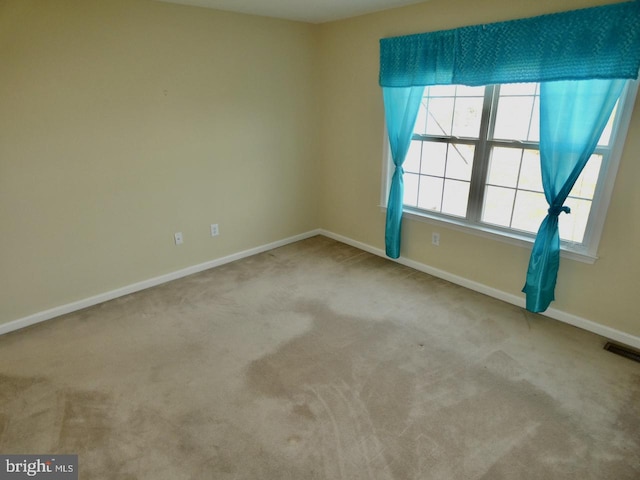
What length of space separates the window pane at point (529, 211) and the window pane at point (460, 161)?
44 cm

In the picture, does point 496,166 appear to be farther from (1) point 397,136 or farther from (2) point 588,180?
(1) point 397,136

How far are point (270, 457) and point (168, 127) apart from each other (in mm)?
2599

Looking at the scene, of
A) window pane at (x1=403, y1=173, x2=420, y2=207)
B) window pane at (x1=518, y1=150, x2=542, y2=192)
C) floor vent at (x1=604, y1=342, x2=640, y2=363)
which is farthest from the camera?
window pane at (x1=403, y1=173, x2=420, y2=207)

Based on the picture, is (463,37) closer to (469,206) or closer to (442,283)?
(469,206)

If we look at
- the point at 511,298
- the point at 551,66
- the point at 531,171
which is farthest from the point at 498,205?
the point at 551,66

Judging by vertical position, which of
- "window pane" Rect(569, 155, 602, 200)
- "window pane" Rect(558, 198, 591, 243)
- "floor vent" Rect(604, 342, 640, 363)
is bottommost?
"floor vent" Rect(604, 342, 640, 363)

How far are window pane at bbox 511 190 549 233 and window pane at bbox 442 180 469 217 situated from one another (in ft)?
1.36

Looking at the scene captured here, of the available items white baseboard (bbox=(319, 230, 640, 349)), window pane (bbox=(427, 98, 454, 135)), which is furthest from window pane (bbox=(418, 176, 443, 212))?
white baseboard (bbox=(319, 230, 640, 349))

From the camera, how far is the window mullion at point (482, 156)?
275cm

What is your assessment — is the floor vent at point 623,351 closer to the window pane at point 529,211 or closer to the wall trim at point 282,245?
the wall trim at point 282,245

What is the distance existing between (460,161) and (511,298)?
47.2 inches

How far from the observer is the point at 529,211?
9.12 feet

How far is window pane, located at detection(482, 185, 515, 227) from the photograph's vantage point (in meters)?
2.87

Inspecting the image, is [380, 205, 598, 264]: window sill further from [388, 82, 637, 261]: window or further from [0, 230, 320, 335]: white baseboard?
[0, 230, 320, 335]: white baseboard
